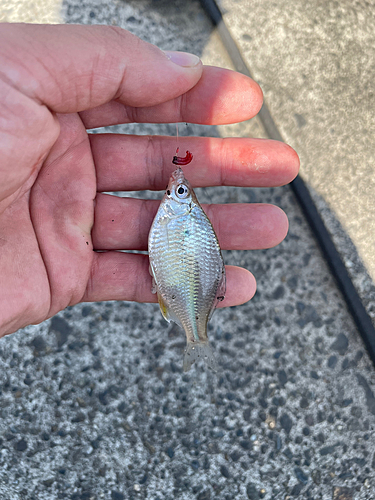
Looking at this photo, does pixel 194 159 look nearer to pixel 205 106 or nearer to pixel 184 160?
pixel 184 160

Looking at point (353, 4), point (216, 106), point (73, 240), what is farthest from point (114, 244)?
point (353, 4)

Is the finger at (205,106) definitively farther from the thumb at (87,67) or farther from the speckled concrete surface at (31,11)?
the speckled concrete surface at (31,11)

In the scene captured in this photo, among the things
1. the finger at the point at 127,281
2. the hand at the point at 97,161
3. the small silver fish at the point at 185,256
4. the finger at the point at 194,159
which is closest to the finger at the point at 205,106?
the hand at the point at 97,161

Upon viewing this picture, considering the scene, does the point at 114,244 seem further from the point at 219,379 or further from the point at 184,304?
the point at 219,379

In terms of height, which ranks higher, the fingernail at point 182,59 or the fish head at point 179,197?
the fingernail at point 182,59

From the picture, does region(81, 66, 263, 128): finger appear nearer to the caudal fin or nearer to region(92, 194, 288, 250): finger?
region(92, 194, 288, 250): finger

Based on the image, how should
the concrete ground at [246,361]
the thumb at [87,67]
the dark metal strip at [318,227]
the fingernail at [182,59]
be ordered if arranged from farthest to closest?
1. the dark metal strip at [318,227]
2. the concrete ground at [246,361]
3. the fingernail at [182,59]
4. the thumb at [87,67]

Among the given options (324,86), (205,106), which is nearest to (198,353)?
(205,106)

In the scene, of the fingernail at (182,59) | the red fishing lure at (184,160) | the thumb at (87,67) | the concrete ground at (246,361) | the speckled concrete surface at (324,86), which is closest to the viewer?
the thumb at (87,67)
